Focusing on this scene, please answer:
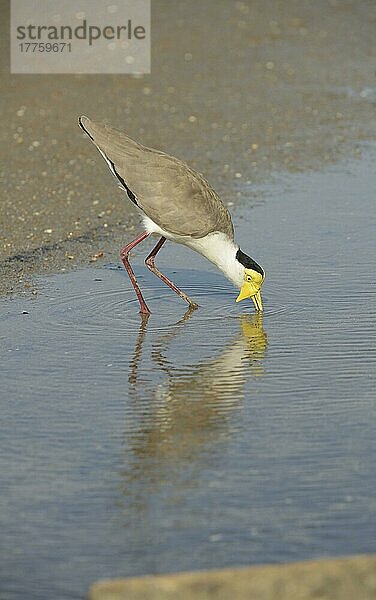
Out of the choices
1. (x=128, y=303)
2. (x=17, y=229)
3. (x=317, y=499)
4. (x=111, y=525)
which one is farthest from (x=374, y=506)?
(x=17, y=229)

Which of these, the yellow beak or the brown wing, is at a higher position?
the brown wing

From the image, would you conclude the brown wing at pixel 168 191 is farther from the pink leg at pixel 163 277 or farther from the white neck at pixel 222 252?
the pink leg at pixel 163 277

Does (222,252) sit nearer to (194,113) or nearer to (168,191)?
(168,191)

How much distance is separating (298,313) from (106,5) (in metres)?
10.8

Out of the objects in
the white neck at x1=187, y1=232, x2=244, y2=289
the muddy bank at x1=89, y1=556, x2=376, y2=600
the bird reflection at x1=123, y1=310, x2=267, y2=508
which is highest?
the muddy bank at x1=89, y1=556, x2=376, y2=600

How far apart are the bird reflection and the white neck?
37cm

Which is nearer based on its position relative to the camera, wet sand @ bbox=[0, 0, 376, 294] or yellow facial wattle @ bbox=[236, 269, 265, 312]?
yellow facial wattle @ bbox=[236, 269, 265, 312]

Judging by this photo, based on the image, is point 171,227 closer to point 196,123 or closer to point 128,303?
point 128,303

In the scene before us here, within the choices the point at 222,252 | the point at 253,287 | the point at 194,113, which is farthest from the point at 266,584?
the point at 194,113

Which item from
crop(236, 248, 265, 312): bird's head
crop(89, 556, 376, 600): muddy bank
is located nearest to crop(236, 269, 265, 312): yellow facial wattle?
crop(236, 248, 265, 312): bird's head

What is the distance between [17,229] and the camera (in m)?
9.24

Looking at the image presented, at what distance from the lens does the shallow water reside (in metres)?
4.60

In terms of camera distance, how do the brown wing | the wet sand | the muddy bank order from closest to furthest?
the muddy bank → the brown wing → the wet sand

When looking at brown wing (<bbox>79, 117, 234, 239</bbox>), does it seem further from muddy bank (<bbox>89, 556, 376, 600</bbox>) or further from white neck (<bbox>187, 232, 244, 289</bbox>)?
muddy bank (<bbox>89, 556, 376, 600</bbox>)
